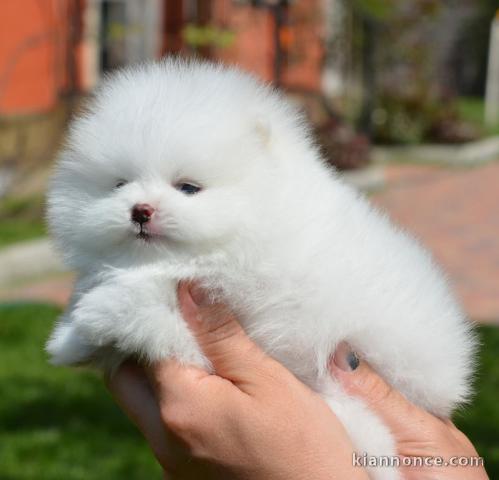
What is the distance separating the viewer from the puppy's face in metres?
1.89

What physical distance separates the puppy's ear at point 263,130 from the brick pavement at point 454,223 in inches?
165

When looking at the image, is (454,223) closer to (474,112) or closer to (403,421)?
(403,421)

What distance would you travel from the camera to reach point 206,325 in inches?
77.6

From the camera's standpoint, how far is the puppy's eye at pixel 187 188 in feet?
6.35

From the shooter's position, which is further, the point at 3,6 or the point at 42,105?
the point at 42,105

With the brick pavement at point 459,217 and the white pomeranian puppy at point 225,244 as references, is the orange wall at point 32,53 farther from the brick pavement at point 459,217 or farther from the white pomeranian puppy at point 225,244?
the white pomeranian puppy at point 225,244

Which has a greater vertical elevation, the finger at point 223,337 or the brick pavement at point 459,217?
the finger at point 223,337

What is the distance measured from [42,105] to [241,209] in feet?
36.5

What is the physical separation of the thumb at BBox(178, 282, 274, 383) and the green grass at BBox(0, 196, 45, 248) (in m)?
7.55

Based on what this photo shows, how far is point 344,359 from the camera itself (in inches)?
80.6

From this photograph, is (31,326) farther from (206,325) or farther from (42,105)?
(42,105)

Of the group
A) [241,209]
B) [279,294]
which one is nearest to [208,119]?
[241,209]

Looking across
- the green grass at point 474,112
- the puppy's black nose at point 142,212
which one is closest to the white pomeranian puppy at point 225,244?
the puppy's black nose at point 142,212

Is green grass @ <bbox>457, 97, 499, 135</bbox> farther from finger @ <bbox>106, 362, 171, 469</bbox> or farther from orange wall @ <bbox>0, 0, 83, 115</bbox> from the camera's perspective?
finger @ <bbox>106, 362, 171, 469</bbox>
